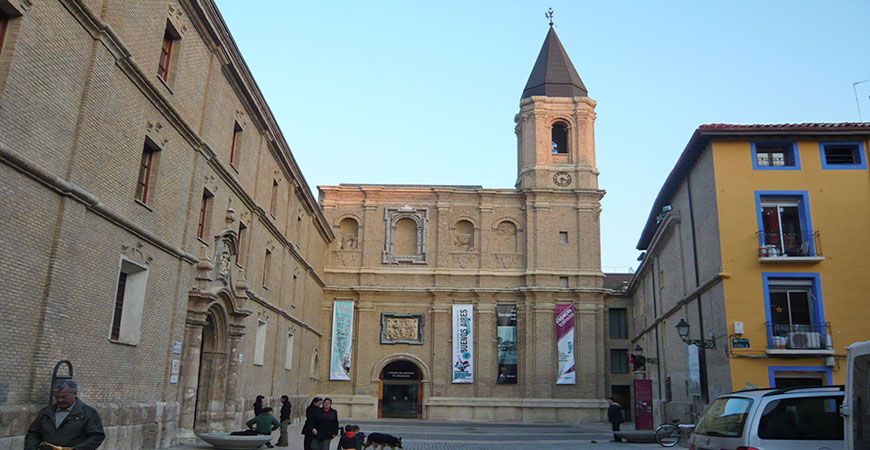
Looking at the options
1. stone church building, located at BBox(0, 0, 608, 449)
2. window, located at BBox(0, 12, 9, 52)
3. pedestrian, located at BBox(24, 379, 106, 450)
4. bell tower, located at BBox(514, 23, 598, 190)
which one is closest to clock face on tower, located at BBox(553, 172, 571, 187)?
bell tower, located at BBox(514, 23, 598, 190)

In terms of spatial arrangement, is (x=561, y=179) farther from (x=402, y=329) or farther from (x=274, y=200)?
(x=274, y=200)

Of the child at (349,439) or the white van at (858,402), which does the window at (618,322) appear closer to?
the child at (349,439)

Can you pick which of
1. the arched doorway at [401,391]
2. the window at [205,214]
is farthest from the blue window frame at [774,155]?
the arched doorway at [401,391]

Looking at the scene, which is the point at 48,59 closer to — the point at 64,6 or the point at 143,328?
the point at 64,6

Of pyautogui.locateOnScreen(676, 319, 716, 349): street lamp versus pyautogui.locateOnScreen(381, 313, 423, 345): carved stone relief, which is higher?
pyautogui.locateOnScreen(381, 313, 423, 345): carved stone relief

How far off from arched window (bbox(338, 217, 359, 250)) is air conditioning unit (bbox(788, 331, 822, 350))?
2871cm

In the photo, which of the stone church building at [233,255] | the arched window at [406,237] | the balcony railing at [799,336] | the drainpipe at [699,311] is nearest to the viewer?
the stone church building at [233,255]

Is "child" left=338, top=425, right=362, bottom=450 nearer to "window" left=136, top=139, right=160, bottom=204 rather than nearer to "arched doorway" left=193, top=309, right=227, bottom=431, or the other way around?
"window" left=136, top=139, right=160, bottom=204

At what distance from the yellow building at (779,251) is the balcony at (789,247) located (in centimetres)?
3

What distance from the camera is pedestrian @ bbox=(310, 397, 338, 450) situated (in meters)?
11.9

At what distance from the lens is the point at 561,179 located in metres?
44.1

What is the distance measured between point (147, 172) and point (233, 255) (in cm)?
603

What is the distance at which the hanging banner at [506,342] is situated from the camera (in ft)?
135

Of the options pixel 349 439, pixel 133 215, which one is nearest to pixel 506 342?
pixel 133 215
